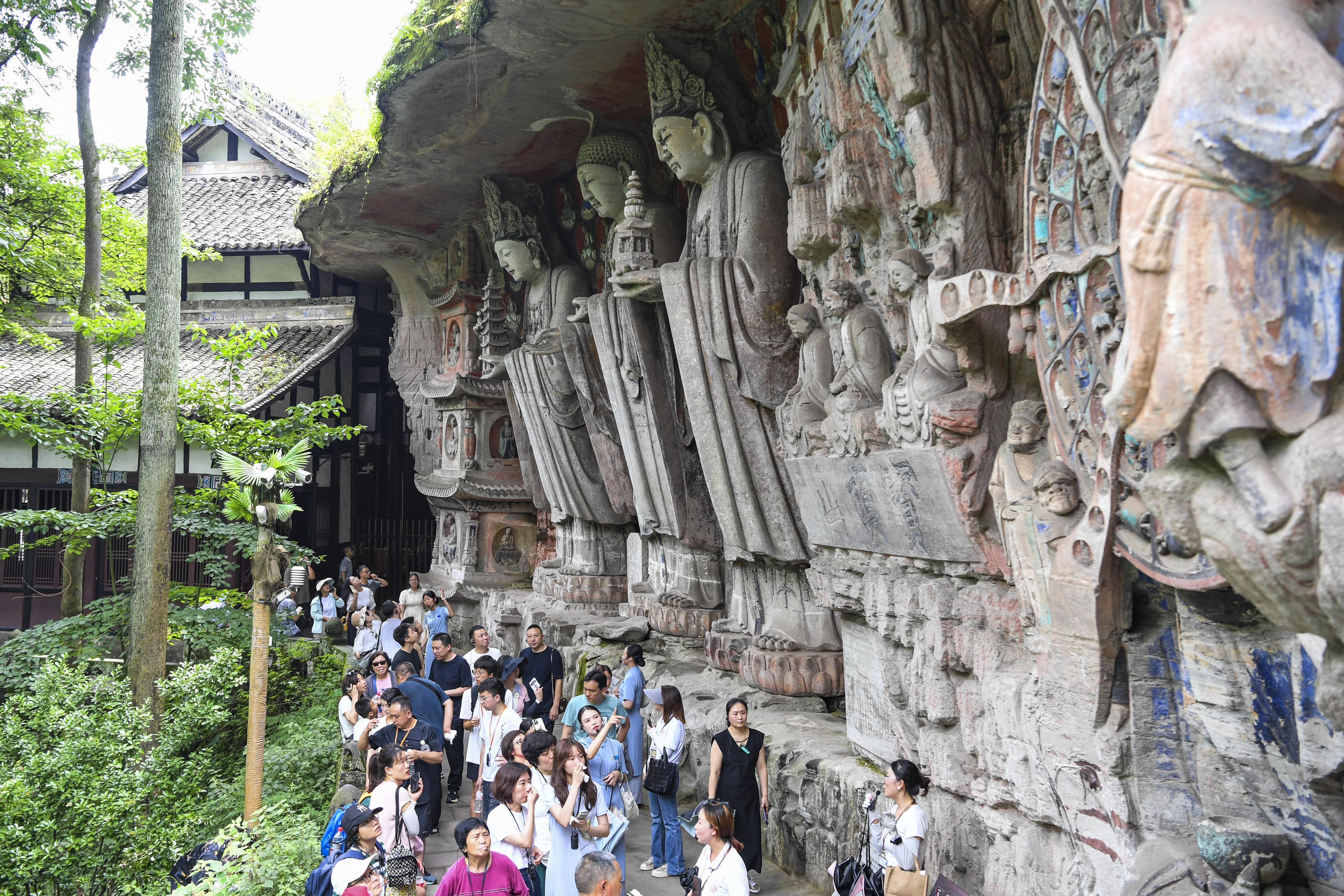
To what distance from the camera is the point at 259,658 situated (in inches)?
277

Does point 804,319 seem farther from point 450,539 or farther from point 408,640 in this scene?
point 450,539

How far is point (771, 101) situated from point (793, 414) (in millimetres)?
2850

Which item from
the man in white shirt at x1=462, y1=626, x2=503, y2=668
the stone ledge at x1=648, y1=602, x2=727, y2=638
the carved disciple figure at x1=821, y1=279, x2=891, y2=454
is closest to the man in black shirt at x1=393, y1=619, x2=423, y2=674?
the man in white shirt at x1=462, y1=626, x2=503, y2=668

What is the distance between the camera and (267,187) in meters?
17.3

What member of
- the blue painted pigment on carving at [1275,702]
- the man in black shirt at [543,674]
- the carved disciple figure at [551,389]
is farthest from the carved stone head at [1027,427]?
the carved disciple figure at [551,389]

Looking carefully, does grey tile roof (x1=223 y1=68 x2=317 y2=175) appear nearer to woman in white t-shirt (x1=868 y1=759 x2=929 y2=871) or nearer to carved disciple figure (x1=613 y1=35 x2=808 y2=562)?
carved disciple figure (x1=613 y1=35 x2=808 y2=562)

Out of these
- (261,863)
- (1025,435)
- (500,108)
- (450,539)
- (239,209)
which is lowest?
(261,863)

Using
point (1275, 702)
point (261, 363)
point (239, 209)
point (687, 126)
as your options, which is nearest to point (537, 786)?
point (1275, 702)

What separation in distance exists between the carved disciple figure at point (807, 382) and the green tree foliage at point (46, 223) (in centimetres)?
788

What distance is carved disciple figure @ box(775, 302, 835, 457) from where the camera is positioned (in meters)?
5.86

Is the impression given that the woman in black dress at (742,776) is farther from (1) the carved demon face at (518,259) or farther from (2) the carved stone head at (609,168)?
(1) the carved demon face at (518,259)

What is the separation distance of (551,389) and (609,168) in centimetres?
266

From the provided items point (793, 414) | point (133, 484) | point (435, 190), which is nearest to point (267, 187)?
point (133, 484)

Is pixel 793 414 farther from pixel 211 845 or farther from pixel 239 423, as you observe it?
pixel 239 423
